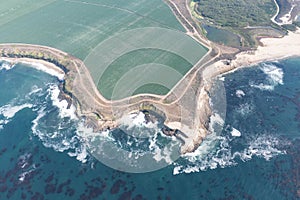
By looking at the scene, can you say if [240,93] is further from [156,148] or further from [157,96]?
[156,148]

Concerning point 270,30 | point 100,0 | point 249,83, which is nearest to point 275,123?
point 249,83

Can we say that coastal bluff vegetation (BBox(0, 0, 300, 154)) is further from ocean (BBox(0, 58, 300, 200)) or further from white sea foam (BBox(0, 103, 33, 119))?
white sea foam (BBox(0, 103, 33, 119))

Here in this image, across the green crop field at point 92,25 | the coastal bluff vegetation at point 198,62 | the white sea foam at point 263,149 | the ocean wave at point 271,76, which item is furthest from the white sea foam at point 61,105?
the ocean wave at point 271,76

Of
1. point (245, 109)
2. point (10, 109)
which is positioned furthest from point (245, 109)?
point (10, 109)

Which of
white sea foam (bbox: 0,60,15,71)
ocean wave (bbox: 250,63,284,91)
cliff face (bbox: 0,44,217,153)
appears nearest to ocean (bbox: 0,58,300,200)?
ocean wave (bbox: 250,63,284,91)

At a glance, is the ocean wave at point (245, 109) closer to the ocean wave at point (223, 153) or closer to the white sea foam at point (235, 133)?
the white sea foam at point (235, 133)
